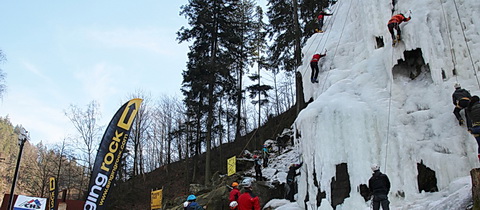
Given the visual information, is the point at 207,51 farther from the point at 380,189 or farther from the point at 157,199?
the point at 380,189

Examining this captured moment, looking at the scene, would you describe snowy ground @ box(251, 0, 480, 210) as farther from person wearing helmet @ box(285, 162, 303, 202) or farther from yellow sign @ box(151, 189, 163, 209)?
yellow sign @ box(151, 189, 163, 209)

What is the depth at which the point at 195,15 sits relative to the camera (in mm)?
22422

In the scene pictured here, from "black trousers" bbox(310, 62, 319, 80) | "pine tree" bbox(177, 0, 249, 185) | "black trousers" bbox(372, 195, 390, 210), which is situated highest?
"pine tree" bbox(177, 0, 249, 185)

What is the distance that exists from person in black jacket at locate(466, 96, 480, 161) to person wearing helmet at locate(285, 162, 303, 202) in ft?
18.2

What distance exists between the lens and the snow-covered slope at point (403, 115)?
295 inches

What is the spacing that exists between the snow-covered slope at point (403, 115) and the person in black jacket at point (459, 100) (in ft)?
0.72

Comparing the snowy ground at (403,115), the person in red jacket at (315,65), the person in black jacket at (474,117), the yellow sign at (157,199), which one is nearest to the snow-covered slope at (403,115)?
the snowy ground at (403,115)

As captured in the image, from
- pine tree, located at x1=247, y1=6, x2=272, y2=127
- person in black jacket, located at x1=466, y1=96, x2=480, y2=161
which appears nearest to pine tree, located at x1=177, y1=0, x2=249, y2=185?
pine tree, located at x1=247, y1=6, x2=272, y2=127

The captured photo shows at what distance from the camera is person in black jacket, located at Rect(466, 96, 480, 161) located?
6.58m

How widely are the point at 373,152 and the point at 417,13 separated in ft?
13.2

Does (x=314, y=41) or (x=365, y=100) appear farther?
(x=314, y=41)

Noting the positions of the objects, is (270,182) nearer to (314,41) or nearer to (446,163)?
(314,41)

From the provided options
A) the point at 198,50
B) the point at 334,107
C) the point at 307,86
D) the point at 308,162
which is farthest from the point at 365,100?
the point at 198,50

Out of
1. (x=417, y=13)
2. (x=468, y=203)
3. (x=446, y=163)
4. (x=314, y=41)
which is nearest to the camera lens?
(x=468, y=203)
